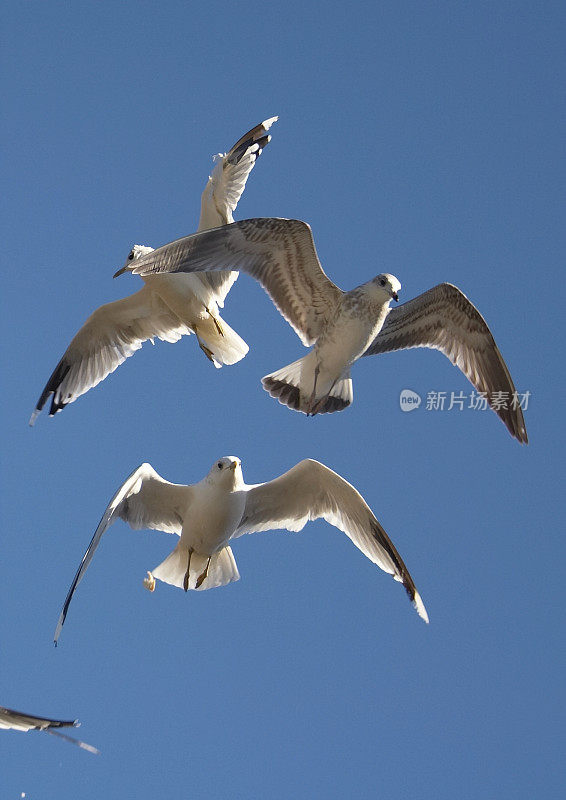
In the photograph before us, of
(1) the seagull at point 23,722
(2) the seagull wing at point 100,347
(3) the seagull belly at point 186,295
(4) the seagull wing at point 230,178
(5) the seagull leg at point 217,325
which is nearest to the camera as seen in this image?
(1) the seagull at point 23,722

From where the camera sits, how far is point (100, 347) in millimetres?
8781

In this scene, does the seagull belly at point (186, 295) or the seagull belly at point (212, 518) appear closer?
the seagull belly at point (212, 518)

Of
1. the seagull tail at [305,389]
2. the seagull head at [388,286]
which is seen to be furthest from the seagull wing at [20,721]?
the seagull head at [388,286]

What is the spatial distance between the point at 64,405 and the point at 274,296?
2383mm

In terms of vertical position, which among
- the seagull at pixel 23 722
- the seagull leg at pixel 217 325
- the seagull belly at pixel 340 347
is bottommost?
the seagull at pixel 23 722

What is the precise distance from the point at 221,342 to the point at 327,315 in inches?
47.8

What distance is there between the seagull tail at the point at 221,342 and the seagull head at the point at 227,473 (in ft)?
4.37

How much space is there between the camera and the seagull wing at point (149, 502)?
6.81 meters

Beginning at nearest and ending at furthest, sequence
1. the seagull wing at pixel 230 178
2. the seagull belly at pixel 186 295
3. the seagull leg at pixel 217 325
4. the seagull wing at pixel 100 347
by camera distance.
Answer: the seagull wing at pixel 230 178 < the seagull belly at pixel 186 295 < the seagull leg at pixel 217 325 < the seagull wing at pixel 100 347

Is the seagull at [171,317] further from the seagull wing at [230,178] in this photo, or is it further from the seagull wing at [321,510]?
the seagull wing at [321,510]

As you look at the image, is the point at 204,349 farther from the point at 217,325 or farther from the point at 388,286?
the point at 388,286

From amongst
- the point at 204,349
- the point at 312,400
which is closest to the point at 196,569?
the point at 312,400

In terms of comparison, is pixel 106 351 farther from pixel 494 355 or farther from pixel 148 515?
pixel 494 355

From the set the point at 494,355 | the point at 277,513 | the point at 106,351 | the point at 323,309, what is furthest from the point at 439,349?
the point at 106,351
